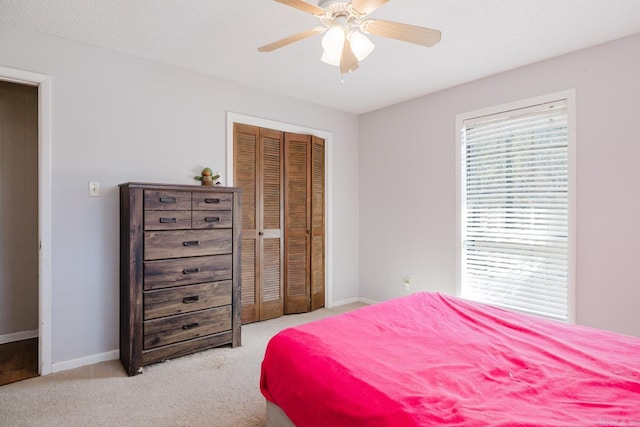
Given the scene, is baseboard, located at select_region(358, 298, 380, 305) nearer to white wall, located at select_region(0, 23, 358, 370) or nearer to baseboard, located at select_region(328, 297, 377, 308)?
baseboard, located at select_region(328, 297, 377, 308)

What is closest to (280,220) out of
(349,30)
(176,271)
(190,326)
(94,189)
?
(176,271)

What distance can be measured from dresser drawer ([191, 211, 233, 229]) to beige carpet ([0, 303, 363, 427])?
1.08m

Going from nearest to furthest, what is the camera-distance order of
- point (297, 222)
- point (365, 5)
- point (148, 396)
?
point (365, 5)
point (148, 396)
point (297, 222)

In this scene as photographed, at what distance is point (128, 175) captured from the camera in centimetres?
284

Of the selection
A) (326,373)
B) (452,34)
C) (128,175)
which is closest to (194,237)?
(128,175)

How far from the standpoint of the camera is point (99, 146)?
270 cm

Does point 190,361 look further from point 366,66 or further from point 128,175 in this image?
point 366,66

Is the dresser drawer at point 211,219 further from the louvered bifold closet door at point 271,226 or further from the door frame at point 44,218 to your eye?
the door frame at point 44,218

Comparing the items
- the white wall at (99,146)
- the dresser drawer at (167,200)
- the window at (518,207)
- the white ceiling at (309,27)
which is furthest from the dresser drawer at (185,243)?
the window at (518,207)

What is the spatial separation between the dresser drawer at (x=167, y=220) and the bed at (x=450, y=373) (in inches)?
56.5

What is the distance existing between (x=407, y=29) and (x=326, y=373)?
1.71 metres

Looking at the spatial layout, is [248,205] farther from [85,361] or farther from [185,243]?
[85,361]

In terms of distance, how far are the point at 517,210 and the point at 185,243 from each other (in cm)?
295

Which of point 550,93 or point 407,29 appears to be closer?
point 407,29
